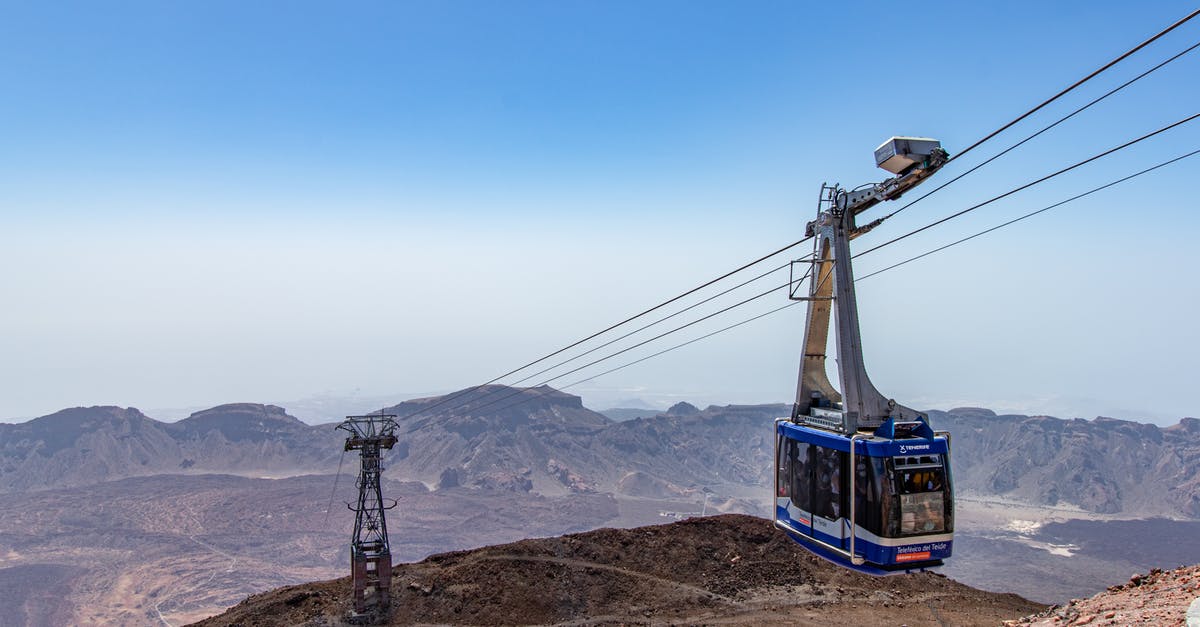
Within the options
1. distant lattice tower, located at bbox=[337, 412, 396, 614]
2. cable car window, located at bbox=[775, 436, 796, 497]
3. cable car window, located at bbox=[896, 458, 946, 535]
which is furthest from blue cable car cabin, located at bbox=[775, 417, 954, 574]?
distant lattice tower, located at bbox=[337, 412, 396, 614]

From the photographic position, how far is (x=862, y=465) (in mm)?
13289

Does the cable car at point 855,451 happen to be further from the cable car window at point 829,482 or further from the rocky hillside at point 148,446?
the rocky hillside at point 148,446

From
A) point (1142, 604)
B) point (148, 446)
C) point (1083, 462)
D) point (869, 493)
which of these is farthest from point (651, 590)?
point (1083, 462)

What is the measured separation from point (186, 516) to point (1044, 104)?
5991 inches

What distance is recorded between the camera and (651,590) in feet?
84.3

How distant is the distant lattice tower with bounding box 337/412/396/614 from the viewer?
86.0ft

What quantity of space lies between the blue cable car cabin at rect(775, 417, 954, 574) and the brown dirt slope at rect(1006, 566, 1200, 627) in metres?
2.50

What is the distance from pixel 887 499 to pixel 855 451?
3.29 ft

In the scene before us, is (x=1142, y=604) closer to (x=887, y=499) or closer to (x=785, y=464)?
(x=887, y=499)

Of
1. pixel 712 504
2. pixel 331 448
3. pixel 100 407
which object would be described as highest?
pixel 100 407

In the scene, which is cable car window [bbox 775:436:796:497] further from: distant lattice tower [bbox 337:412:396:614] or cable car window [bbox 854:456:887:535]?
distant lattice tower [bbox 337:412:396:614]

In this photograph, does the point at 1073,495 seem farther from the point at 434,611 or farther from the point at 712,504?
the point at 434,611

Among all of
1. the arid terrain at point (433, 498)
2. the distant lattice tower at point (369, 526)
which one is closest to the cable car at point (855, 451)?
the distant lattice tower at point (369, 526)

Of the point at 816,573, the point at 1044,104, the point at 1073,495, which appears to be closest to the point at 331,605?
the point at 816,573
